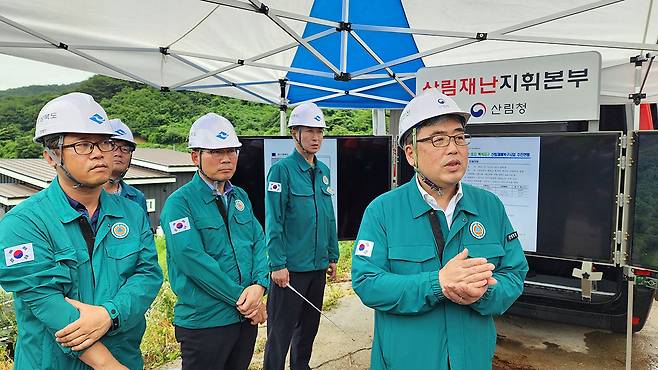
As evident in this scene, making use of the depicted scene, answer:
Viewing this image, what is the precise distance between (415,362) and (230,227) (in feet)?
3.89

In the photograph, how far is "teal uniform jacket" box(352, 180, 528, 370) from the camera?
142 centimetres

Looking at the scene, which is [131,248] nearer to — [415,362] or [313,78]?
[415,362]

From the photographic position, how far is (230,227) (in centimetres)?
222

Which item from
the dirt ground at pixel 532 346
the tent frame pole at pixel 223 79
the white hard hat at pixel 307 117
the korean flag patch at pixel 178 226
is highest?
the tent frame pole at pixel 223 79

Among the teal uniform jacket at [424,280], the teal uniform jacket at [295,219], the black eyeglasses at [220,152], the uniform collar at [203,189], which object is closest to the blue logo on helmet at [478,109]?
the teal uniform jacket at [295,219]

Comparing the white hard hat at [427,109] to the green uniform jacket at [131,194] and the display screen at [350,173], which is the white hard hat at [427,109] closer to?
the green uniform jacket at [131,194]

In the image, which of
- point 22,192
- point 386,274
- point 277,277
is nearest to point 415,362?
point 386,274

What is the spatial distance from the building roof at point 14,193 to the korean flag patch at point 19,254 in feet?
20.0

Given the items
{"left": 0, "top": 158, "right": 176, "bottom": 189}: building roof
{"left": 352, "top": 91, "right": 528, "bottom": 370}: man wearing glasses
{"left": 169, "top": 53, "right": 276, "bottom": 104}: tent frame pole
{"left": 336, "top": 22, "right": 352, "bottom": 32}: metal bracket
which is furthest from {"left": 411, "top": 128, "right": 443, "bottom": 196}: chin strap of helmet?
{"left": 0, "top": 158, "right": 176, "bottom": 189}: building roof

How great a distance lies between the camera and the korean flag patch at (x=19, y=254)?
1.39 metres

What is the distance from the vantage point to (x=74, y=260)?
4.84 ft

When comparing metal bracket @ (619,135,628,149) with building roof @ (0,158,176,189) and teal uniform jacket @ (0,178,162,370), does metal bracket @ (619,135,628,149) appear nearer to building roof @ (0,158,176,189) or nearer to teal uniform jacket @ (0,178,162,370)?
teal uniform jacket @ (0,178,162,370)

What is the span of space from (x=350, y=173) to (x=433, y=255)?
236 centimetres

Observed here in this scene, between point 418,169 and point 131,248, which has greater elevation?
point 418,169
